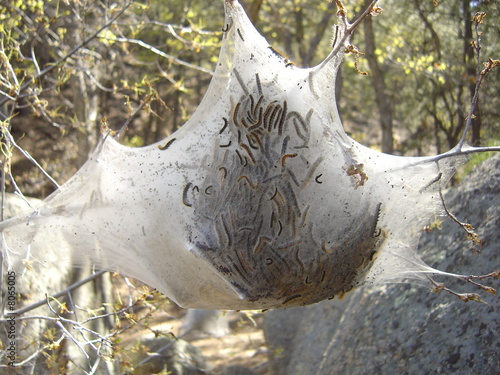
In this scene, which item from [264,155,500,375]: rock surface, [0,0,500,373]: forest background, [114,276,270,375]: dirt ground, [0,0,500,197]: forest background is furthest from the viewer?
[114,276,270,375]: dirt ground

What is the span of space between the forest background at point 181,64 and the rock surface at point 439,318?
3.33 ft

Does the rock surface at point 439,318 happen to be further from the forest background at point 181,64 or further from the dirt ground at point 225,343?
the dirt ground at point 225,343

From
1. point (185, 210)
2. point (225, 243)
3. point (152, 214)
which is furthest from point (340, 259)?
point (152, 214)

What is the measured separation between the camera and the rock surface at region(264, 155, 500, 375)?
302 cm

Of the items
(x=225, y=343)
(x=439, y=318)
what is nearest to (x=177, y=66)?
(x=225, y=343)

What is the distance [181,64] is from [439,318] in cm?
508

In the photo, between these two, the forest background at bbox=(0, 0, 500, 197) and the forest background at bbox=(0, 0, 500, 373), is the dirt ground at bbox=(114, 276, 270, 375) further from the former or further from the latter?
the forest background at bbox=(0, 0, 500, 197)

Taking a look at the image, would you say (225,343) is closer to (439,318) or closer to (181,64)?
(181,64)

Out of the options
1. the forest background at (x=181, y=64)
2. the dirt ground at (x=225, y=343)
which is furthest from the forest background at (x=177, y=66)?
the dirt ground at (x=225, y=343)

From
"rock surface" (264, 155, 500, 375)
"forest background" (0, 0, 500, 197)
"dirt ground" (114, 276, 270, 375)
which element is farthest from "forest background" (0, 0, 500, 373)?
"dirt ground" (114, 276, 270, 375)

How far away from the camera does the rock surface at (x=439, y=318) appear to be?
302 centimetres

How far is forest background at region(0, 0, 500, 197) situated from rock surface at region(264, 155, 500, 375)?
1.02 meters

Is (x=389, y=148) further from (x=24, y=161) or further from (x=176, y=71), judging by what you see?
(x=24, y=161)

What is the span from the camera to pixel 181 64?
7.18 metres
